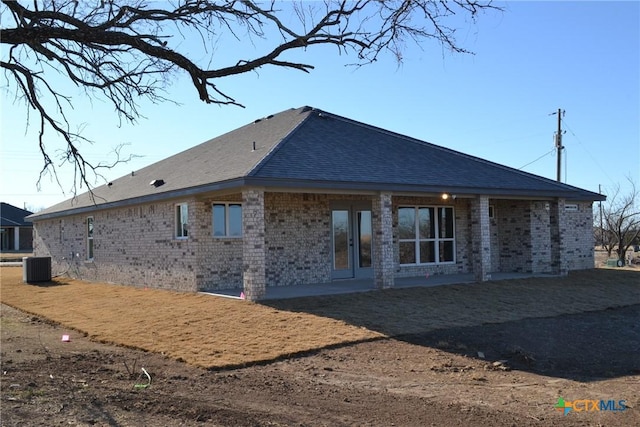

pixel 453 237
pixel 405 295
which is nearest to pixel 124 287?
pixel 405 295

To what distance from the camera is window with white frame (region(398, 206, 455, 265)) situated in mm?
18191

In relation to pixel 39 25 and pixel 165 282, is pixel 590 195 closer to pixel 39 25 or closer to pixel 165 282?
pixel 165 282

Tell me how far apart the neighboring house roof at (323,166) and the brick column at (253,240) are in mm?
413

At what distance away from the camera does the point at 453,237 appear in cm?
1928

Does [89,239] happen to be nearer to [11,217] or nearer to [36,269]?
[36,269]

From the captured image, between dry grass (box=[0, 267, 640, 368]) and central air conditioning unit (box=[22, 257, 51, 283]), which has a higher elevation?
central air conditioning unit (box=[22, 257, 51, 283])

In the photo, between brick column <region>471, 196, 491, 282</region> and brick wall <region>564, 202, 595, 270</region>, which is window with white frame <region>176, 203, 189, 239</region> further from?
brick wall <region>564, 202, 595, 270</region>

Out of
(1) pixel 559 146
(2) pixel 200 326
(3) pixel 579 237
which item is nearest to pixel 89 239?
(2) pixel 200 326

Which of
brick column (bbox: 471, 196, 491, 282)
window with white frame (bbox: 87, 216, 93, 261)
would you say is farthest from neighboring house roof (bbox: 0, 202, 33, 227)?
brick column (bbox: 471, 196, 491, 282)

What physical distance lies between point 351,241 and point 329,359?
848cm

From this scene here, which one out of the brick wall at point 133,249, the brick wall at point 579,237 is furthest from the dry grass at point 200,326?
the brick wall at point 579,237

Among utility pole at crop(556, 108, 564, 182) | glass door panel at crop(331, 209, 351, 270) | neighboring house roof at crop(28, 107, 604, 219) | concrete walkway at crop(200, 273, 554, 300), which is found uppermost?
utility pole at crop(556, 108, 564, 182)

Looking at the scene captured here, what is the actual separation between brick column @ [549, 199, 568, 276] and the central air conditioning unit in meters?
18.4

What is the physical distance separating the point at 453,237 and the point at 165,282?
9330 millimetres
